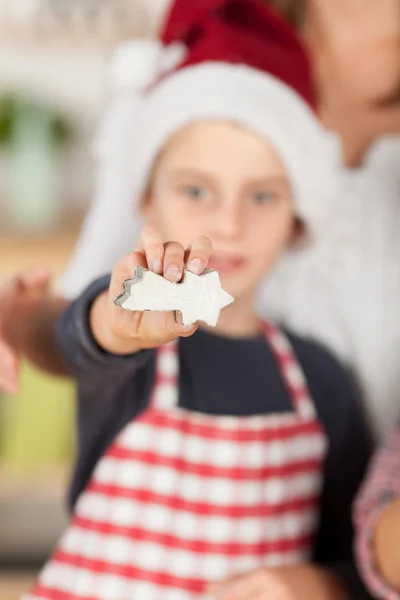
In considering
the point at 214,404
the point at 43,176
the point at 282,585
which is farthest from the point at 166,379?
the point at 43,176

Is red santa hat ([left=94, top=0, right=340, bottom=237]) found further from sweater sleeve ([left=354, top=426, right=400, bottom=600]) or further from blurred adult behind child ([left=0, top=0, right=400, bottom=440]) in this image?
sweater sleeve ([left=354, top=426, right=400, bottom=600])

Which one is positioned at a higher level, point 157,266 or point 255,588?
point 157,266

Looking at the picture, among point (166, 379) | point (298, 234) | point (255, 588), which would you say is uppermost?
point (298, 234)

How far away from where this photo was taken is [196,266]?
0.24 meters

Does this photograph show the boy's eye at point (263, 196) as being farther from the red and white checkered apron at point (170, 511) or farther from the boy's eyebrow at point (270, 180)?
the red and white checkered apron at point (170, 511)

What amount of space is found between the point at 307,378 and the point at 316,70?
Answer: 24 centimetres

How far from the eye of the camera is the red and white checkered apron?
1.48 feet

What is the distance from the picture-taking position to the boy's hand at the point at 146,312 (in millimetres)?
245

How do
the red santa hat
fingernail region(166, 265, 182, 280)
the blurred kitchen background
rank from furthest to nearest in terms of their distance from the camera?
the blurred kitchen background, the red santa hat, fingernail region(166, 265, 182, 280)

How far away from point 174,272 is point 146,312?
1.8 inches

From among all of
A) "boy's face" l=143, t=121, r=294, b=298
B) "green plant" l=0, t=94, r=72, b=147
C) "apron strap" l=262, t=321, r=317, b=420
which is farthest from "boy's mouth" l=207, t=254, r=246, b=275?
"green plant" l=0, t=94, r=72, b=147

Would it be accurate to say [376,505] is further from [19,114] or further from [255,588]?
[19,114]

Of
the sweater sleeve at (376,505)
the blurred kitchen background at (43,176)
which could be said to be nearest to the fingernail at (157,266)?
the sweater sleeve at (376,505)

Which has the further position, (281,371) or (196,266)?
(281,371)
